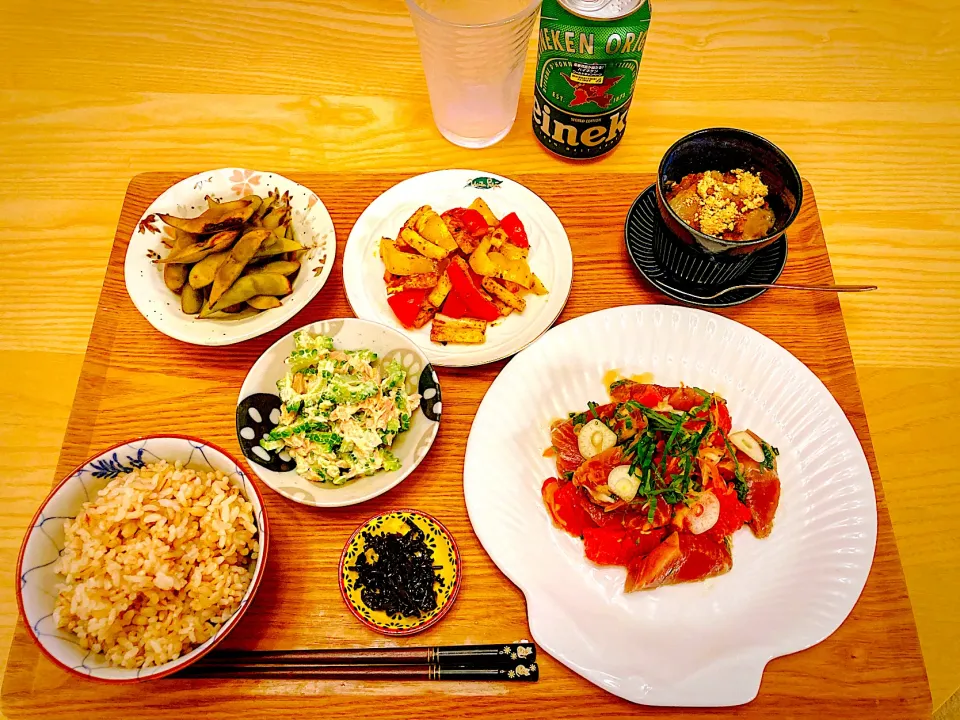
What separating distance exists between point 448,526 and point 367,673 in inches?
13.4

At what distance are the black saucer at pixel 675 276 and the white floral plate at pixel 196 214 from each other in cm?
79

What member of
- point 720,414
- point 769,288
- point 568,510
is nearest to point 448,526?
point 568,510

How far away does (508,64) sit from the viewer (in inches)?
72.9

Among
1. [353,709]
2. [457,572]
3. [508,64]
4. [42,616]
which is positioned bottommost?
[353,709]

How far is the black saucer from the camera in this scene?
169 centimetres

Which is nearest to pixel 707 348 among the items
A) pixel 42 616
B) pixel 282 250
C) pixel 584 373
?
pixel 584 373

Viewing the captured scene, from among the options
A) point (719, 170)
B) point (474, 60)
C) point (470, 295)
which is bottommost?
point (470, 295)

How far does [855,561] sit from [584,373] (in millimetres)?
694

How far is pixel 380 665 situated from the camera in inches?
53.4

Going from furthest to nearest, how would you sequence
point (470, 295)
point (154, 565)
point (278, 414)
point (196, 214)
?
point (196, 214) → point (470, 295) → point (278, 414) → point (154, 565)

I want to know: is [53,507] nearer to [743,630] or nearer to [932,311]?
[743,630]

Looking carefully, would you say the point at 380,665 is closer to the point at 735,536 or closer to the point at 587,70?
the point at 735,536

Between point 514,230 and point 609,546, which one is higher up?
point 514,230

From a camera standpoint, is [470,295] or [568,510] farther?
[470,295]
